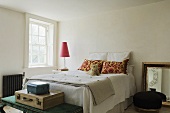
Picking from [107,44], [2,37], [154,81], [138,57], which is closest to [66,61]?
[107,44]

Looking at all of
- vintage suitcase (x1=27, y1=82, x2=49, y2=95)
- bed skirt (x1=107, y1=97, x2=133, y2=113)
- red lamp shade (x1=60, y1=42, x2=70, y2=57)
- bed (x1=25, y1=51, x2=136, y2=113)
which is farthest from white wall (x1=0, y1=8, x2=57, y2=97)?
bed skirt (x1=107, y1=97, x2=133, y2=113)

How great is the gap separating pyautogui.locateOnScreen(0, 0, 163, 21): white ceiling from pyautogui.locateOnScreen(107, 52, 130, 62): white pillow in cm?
114

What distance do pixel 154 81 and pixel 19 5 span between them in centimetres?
361

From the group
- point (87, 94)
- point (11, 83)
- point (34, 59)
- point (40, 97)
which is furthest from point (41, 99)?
point (34, 59)

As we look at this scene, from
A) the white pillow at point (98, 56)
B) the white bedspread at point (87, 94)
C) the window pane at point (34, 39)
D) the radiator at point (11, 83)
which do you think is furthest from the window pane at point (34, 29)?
the white bedspread at point (87, 94)

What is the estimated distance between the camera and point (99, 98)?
82.0 inches

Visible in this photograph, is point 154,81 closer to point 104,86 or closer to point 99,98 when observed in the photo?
point 104,86

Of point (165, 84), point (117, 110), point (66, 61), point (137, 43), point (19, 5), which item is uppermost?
point (19, 5)

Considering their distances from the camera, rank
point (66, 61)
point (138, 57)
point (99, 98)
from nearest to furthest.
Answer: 1. point (99, 98)
2. point (138, 57)
3. point (66, 61)

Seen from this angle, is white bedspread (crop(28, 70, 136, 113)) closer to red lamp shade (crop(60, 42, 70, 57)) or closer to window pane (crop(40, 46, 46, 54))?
red lamp shade (crop(60, 42, 70, 57))

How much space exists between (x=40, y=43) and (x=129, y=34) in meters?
2.78

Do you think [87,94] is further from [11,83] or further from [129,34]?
[11,83]

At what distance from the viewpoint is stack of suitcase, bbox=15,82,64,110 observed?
1.97m

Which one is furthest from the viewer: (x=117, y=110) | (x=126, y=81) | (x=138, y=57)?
(x=138, y=57)
